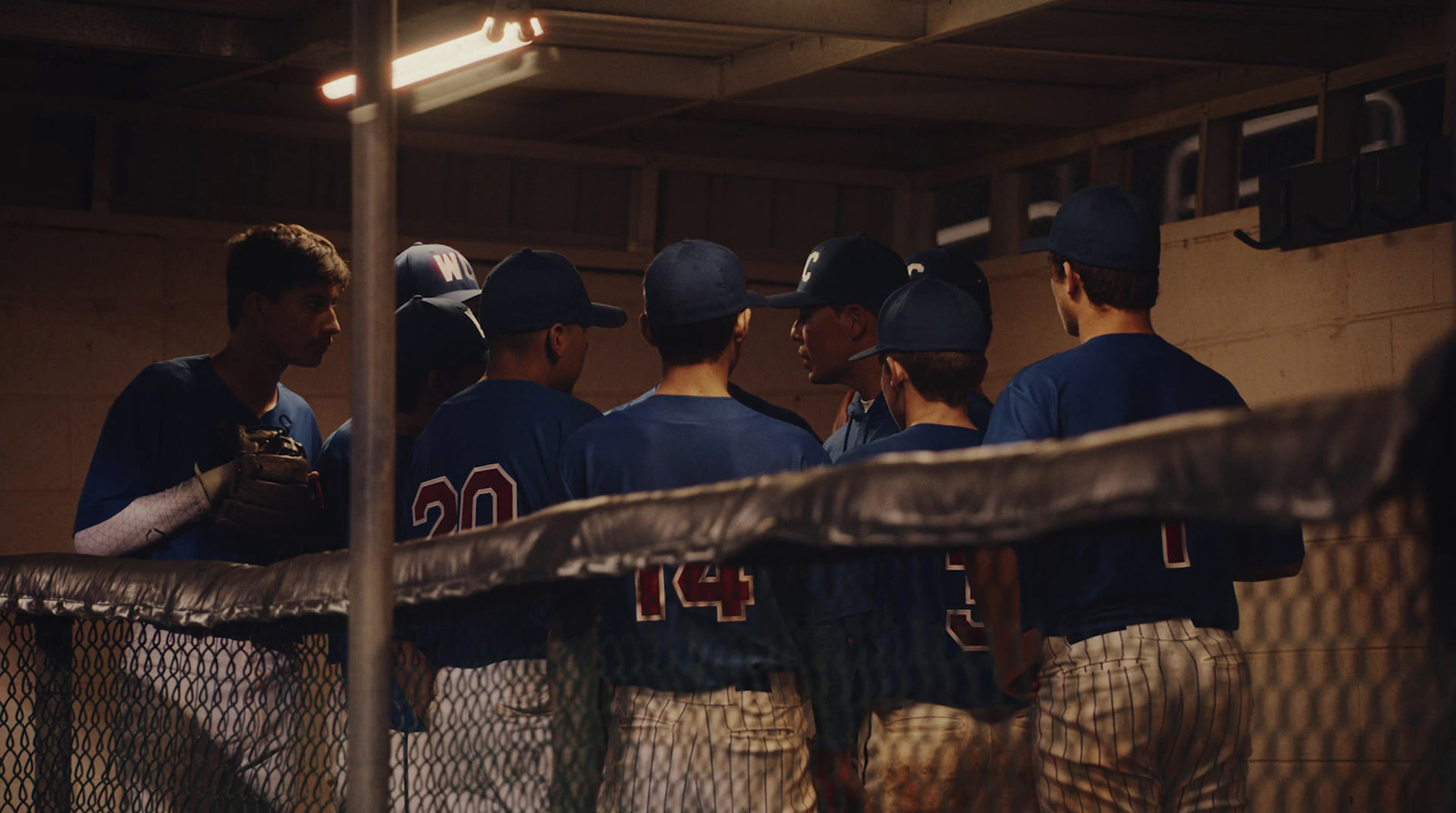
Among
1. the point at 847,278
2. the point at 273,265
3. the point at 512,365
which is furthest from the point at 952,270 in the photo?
the point at 273,265

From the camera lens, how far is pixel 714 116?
679 cm

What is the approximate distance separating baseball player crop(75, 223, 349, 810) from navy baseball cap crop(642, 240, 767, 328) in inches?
34.1

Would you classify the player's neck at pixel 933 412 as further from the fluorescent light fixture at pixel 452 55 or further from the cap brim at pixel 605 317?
the fluorescent light fixture at pixel 452 55

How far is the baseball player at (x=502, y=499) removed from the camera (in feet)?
6.51

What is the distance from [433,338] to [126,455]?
0.67 m

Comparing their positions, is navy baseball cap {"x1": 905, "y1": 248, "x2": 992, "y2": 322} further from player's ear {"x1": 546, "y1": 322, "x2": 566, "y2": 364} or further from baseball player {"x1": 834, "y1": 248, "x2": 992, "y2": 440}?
player's ear {"x1": 546, "y1": 322, "x2": 566, "y2": 364}

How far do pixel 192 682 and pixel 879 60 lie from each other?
397 centimetres

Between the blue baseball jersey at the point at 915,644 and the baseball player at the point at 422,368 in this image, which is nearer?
the blue baseball jersey at the point at 915,644

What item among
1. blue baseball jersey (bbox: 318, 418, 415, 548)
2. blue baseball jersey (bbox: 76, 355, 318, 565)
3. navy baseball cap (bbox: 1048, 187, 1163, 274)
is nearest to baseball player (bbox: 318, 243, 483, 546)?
blue baseball jersey (bbox: 318, 418, 415, 548)

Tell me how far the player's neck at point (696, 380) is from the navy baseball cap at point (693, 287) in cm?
7

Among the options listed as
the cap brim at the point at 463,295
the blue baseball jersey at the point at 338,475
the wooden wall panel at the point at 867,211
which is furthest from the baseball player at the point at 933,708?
the wooden wall panel at the point at 867,211

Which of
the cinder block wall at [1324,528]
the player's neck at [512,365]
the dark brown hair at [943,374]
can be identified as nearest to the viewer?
the cinder block wall at [1324,528]

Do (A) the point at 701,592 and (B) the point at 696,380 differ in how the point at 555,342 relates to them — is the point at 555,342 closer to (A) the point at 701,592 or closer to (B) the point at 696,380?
(B) the point at 696,380

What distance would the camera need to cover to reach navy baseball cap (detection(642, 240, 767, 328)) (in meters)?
2.68
